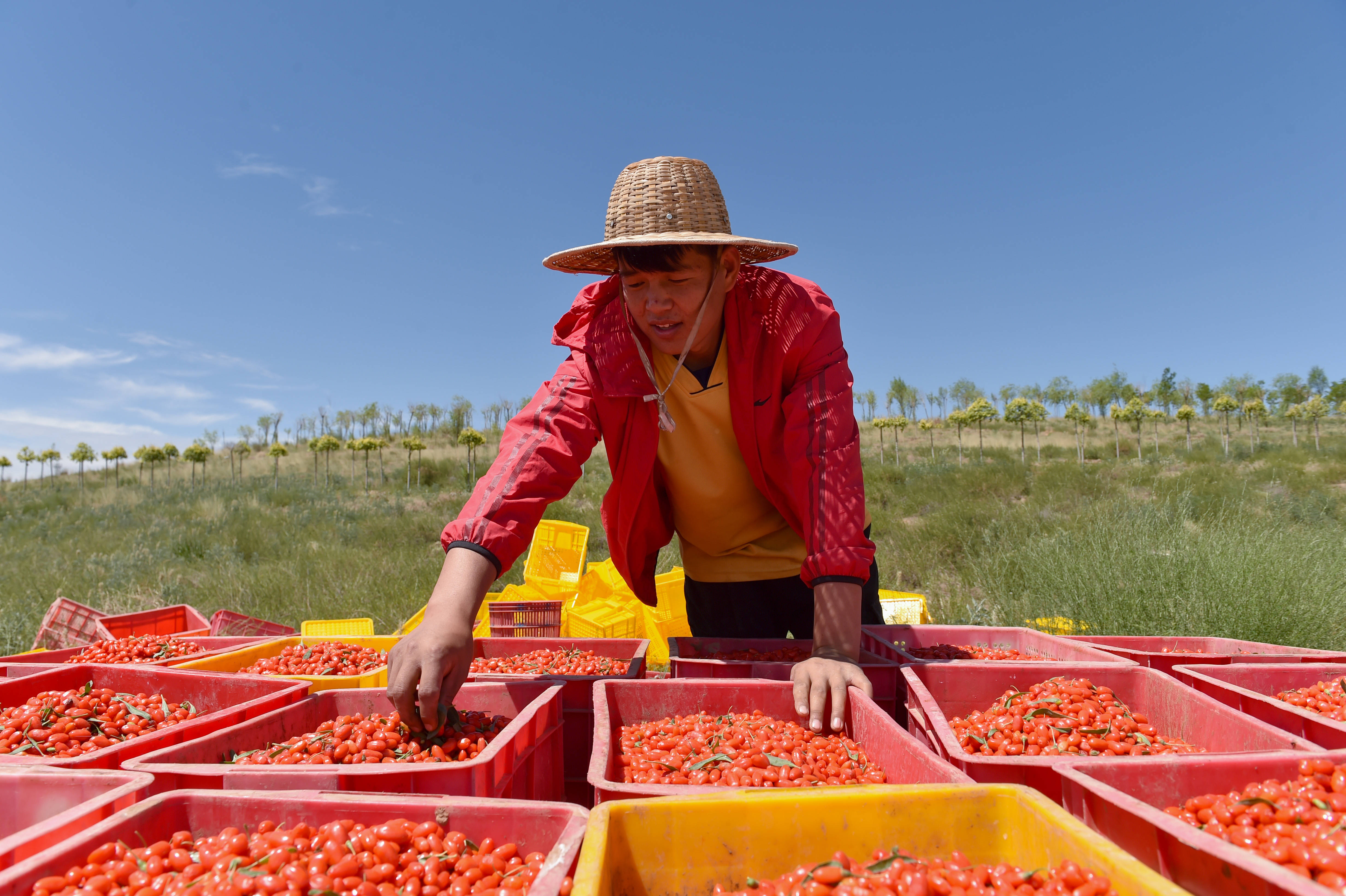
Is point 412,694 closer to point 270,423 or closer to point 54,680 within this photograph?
point 54,680

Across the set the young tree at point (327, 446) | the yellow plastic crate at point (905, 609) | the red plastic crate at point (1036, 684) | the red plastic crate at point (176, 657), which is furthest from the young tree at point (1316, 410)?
the young tree at point (327, 446)

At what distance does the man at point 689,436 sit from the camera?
5.92 feet

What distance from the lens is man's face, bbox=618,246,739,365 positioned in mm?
1996

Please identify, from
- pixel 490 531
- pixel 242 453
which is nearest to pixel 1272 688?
pixel 490 531

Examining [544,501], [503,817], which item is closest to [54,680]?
[544,501]

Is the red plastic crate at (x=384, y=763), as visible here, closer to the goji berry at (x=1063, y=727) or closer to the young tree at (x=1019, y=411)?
the goji berry at (x=1063, y=727)

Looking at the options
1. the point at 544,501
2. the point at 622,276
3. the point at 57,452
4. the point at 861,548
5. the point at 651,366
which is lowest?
the point at 861,548

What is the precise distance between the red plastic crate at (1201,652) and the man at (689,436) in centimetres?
100

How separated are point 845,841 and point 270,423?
188 ft

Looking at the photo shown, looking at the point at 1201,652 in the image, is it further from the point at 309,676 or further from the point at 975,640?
the point at 309,676

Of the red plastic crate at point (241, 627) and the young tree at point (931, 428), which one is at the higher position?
the young tree at point (931, 428)

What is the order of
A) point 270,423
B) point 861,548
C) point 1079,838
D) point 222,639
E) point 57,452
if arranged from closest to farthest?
1. point 1079,838
2. point 861,548
3. point 222,639
4. point 57,452
5. point 270,423

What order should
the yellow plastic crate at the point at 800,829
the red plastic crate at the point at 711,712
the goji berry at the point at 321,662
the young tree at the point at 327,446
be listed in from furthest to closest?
the young tree at the point at 327,446, the goji berry at the point at 321,662, the red plastic crate at the point at 711,712, the yellow plastic crate at the point at 800,829

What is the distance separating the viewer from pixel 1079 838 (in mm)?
1024
